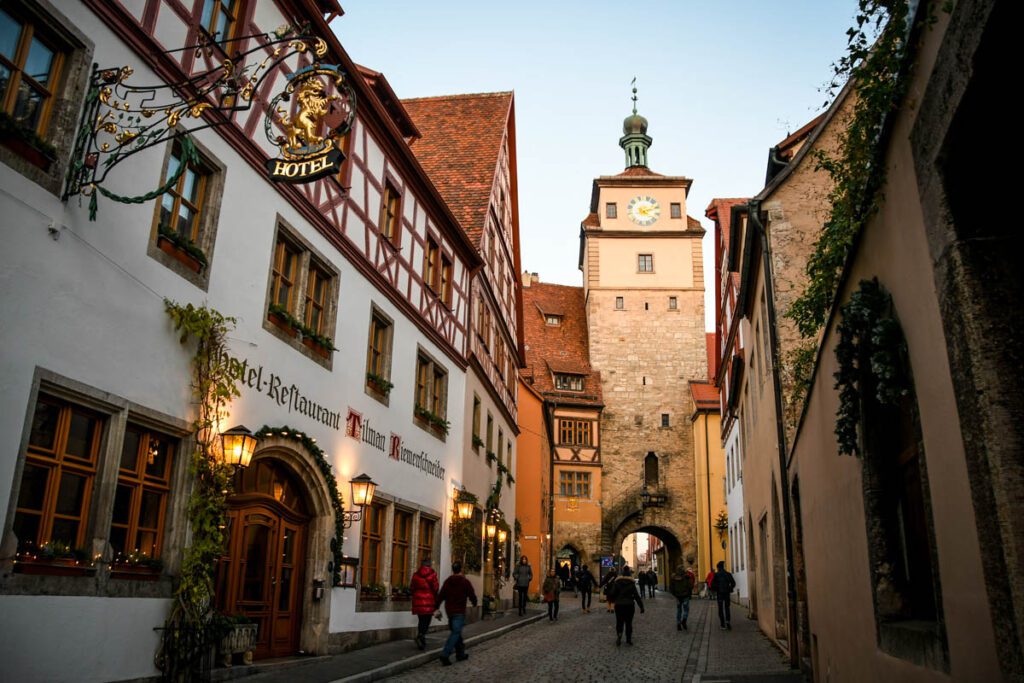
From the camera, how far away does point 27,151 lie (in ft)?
21.5

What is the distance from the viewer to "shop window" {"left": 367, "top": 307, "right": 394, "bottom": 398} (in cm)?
1377

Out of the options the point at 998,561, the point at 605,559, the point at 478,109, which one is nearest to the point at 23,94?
the point at 998,561

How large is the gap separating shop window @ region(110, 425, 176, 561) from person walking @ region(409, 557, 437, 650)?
5.26 metres

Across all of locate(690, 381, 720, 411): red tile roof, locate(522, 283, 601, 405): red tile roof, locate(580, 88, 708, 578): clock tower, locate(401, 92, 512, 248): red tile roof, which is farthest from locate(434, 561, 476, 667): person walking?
locate(690, 381, 720, 411): red tile roof

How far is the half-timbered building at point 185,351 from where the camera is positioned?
6.55 meters

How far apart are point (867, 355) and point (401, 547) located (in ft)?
37.1

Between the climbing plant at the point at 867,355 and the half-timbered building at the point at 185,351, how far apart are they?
205 inches

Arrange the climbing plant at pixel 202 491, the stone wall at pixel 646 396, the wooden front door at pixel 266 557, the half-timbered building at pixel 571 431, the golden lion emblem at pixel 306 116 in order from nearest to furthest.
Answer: the climbing plant at pixel 202 491 → the golden lion emblem at pixel 306 116 → the wooden front door at pixel 266 557 → the half-timbered building at pixel 571 431 → the stone wall at pixel 646 396

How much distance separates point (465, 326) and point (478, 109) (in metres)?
8.52

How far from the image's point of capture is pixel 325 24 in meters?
11.8

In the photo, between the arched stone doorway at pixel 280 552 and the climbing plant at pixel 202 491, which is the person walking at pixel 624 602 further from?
the climbing plant at pixel 202 491

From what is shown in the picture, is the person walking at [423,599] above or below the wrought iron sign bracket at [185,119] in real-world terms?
below

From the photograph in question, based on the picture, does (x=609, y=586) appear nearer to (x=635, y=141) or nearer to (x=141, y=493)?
(x=141, y=493)

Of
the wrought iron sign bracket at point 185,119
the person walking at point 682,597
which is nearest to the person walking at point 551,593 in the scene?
the person walking at point 682,597
